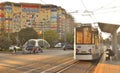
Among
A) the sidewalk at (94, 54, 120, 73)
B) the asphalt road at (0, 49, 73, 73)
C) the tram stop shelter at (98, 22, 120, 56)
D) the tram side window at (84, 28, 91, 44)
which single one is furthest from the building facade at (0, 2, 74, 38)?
the sidewalk at (94, 54, 120, 73)

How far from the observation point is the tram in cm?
2867

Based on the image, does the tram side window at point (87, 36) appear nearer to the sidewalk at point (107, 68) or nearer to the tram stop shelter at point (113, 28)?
the tram stop shelter at point (113, 28)

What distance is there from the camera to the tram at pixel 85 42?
2867cm

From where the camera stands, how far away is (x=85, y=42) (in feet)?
95.1

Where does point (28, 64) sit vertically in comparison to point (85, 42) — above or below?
below

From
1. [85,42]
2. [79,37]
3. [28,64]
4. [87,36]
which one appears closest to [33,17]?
[79,37]

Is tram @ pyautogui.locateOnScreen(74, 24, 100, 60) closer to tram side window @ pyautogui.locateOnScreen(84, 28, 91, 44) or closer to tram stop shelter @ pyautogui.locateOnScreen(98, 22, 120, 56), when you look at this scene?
tram side window @ pyautogui.locateOnScreen(84, 28, 91, 44)

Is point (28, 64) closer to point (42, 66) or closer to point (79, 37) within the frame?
point (42, 66)

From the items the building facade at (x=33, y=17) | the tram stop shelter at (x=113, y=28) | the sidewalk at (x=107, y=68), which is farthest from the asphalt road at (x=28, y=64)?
the building facade at (x=33, y=17)

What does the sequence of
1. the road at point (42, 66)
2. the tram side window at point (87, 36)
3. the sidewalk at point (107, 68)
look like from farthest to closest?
the tram side window at point (87, 36), the road at point (42, 66), the sidewalk at point (107, 68)

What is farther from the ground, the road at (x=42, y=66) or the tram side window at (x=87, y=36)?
the tram side window at (x=87, y=36)

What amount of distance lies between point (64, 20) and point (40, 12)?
13.4 meters

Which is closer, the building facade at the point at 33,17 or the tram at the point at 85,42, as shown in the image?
the tram at the point at 85,42

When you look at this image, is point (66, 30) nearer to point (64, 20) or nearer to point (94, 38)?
point (64, 20)
